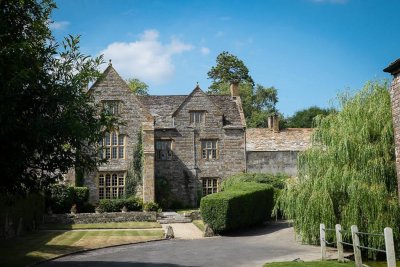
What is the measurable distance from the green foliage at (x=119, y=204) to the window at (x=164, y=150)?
5.95 metres

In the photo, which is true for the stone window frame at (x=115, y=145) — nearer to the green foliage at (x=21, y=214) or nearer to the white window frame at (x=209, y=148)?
the white window frame at (x=209, y=148)

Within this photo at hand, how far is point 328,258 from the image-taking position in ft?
54.1

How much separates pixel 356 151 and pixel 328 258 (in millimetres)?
4301

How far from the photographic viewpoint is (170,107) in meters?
42.6

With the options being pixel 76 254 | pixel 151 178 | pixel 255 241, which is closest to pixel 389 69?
pixel 255 241

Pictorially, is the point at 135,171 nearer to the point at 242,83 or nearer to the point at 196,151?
the point at 196,151

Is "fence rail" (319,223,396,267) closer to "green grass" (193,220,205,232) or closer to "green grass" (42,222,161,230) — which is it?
"green grass" (193,220,205,232)

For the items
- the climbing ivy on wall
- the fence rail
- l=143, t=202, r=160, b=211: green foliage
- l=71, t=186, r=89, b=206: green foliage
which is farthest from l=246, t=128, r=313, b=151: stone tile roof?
the fence rail

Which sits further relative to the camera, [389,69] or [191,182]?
[191,182]

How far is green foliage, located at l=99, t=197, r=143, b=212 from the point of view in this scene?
113ft

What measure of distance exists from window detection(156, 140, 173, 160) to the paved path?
1699cm

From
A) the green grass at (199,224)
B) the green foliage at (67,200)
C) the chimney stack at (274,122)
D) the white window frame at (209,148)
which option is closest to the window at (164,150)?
the white window frame at (209,148)

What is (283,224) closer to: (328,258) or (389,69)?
(328,258)

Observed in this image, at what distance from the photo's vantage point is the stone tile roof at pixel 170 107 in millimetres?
41469
